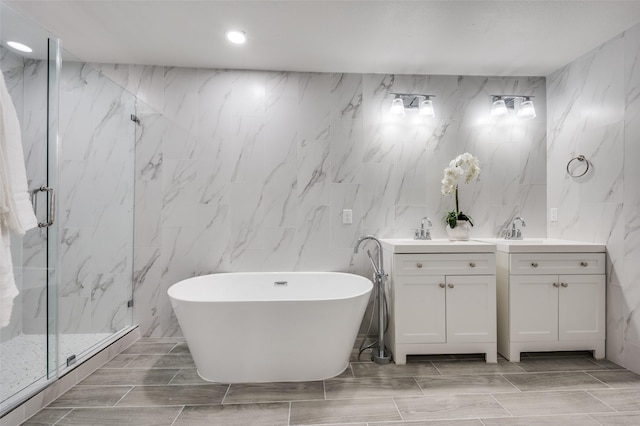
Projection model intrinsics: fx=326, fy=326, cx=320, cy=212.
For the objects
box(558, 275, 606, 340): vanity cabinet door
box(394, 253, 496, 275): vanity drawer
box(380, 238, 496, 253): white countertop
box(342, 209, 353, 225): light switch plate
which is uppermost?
box(342, 209, 353, 225): light switch plate

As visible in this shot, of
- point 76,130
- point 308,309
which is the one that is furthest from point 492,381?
point 76,130

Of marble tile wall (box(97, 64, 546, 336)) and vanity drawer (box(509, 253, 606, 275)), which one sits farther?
marble tile wall (box(97, 64, 546, 336))

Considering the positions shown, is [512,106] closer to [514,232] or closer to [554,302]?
[514,232]

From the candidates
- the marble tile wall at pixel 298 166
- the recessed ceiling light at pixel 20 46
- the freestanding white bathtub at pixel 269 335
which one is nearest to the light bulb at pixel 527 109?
the marble tile wall at pixel 298 166

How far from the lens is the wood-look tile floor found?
1.70 m

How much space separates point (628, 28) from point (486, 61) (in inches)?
34.1

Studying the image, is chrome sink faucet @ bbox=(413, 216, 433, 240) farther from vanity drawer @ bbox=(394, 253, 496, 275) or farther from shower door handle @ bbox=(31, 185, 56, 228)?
shower door handle @ bbox=(31, 185, 56, 228)

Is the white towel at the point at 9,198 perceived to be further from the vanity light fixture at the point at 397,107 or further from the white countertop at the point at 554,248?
the white countertop at the point at 554,248

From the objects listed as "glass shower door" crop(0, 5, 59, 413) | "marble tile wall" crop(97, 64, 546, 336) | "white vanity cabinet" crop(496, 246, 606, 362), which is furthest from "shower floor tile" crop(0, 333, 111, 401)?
"white vanity cabinet" crop(496, 246, 606, 362)

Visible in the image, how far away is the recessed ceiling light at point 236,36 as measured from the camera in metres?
2.25

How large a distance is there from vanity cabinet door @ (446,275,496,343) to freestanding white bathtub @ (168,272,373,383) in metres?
0.71

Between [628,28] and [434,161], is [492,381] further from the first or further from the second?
[628,28]

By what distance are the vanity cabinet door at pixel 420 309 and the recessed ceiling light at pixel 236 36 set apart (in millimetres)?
2033

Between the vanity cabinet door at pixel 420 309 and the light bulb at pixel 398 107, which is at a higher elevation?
the light bulb at pixel 398 107
